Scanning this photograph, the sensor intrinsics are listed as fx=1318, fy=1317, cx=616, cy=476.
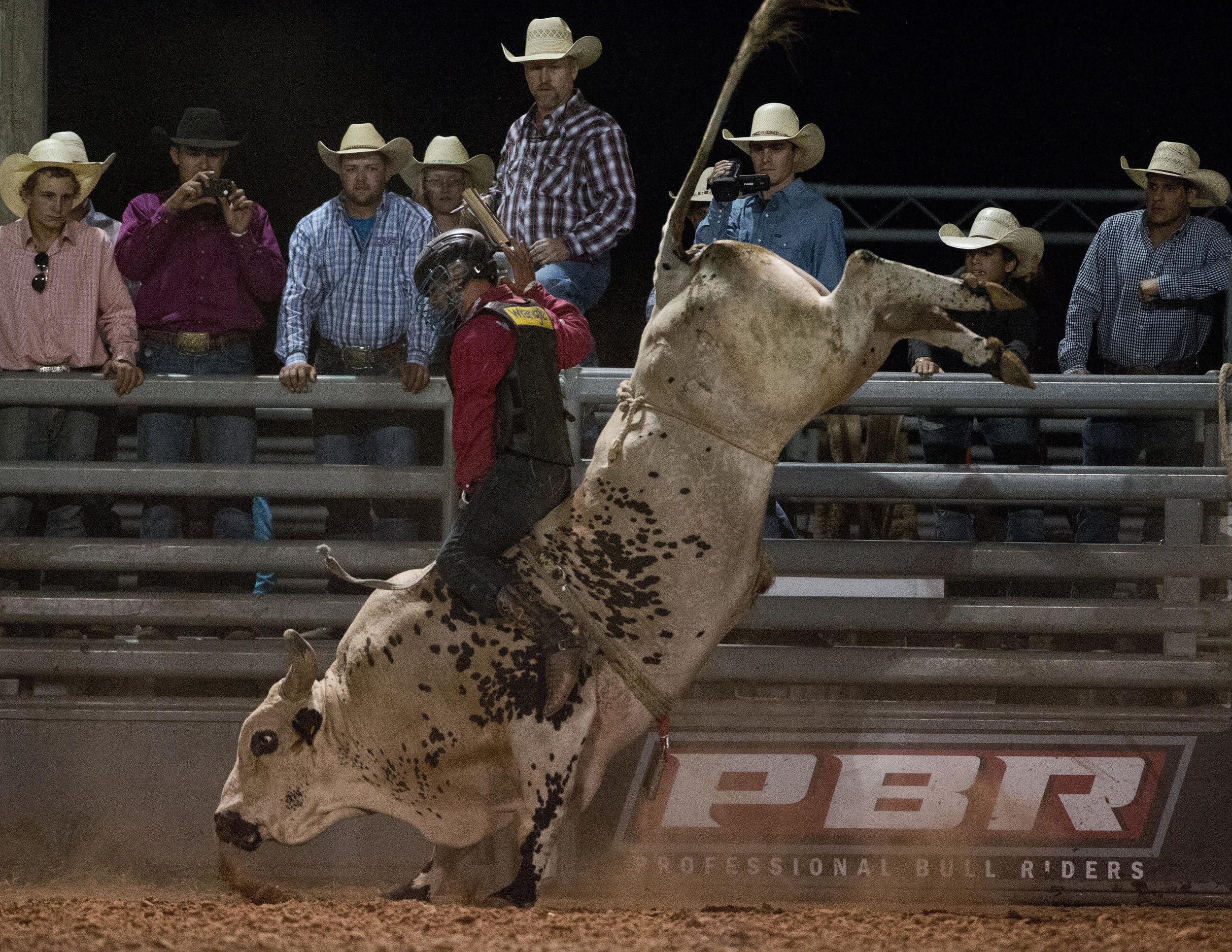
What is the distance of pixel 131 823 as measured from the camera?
5.40 metres

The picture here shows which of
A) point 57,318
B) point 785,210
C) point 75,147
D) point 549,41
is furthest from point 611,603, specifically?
point 75,147

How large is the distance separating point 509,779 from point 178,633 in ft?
8.23

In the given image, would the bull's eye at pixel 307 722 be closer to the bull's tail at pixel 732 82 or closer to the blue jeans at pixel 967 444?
the bull's tail at pixel 732 82

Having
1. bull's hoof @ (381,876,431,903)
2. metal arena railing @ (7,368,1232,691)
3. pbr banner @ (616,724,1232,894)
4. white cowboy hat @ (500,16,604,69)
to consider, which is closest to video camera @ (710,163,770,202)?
metal arena railing @ (7,368,1232,691)

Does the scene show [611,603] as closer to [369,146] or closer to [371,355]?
[371,355]

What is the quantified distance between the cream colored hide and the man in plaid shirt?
1886 millimetres

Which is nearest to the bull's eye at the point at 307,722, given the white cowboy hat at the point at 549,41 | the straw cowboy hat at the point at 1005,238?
the white cowboy hat at the point at 549,41

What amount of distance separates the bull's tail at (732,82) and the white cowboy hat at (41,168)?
321 centimetres

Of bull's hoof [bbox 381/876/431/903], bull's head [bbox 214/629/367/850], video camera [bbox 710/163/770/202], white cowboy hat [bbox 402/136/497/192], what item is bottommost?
bull's hoof [bbox 381/876/431/903]

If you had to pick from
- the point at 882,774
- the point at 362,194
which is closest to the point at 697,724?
the point at 882,774

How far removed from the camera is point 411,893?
453 cm

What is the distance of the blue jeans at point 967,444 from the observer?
577 centimetres

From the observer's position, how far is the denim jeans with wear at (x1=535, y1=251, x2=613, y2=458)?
560 cm

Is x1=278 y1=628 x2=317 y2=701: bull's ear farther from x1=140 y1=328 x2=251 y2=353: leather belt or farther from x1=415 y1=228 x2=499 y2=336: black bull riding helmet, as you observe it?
x1=140 y1=328 x2=251 y2=353: leather belt
